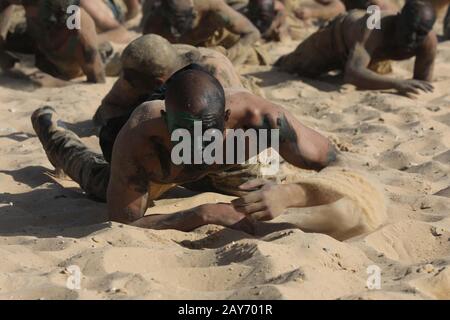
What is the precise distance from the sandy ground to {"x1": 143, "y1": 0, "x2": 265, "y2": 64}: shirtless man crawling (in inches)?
58.5

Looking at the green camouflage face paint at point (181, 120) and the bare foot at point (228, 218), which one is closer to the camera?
the green camouflage face paint at point (181, 120)

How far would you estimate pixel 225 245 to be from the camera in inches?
138

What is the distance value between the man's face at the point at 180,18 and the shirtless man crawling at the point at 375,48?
917 mm

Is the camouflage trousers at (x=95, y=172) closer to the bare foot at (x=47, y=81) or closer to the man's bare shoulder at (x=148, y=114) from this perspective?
the man's bare shoulder at (x=148, y=114)

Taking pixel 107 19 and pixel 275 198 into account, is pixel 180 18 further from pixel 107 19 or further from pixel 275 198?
pixel 275 198

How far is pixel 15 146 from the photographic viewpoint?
17.2ft

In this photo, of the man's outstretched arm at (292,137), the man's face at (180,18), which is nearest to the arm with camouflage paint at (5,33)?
the man's face at (180,18)

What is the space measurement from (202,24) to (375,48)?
126 cm

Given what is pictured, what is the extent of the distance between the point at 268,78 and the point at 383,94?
0.98 m

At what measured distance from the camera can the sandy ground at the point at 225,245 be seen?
9.85ft

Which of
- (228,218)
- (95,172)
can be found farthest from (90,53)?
(228,218)

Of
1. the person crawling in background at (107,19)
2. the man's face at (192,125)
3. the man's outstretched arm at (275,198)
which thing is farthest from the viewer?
the person crawling in background at (107,19)

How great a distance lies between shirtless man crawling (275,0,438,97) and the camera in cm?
659
